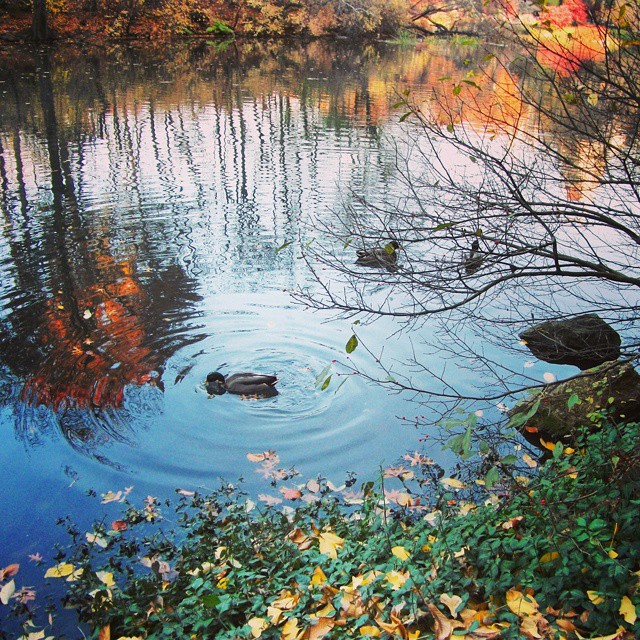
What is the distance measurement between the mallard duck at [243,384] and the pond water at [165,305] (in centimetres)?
11

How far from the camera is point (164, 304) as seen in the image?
830 centimetres

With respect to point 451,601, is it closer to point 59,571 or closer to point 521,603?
point 521,603

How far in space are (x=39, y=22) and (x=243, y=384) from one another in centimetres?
3151

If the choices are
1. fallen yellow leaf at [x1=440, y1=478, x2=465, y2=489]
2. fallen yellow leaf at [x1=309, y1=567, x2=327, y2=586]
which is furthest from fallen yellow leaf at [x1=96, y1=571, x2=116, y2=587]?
fallen yellow leaf at [x1=440, y1=478, x2=465, y2=489]

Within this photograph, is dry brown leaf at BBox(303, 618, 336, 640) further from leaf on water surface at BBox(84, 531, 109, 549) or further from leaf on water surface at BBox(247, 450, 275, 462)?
leaf on water surface at BBox(247, 450, 275, 462)

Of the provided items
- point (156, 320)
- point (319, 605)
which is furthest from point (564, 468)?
point (156, 320)

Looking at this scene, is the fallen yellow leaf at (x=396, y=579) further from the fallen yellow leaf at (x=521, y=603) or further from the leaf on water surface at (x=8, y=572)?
the leaf on water surface at (x=8, y=572)

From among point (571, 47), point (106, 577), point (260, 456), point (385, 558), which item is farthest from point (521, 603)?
Answer: point (571, 47)

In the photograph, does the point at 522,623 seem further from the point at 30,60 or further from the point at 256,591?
the point at 30,60

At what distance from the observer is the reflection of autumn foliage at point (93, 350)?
21.2 ft

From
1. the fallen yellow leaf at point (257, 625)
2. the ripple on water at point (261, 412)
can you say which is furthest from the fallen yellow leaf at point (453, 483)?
the fallen yellow leaf at point (257, 625)

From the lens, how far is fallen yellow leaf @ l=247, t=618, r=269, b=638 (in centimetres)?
340

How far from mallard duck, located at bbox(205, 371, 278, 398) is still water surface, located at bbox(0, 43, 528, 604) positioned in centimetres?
9

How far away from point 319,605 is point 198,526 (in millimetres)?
1536
